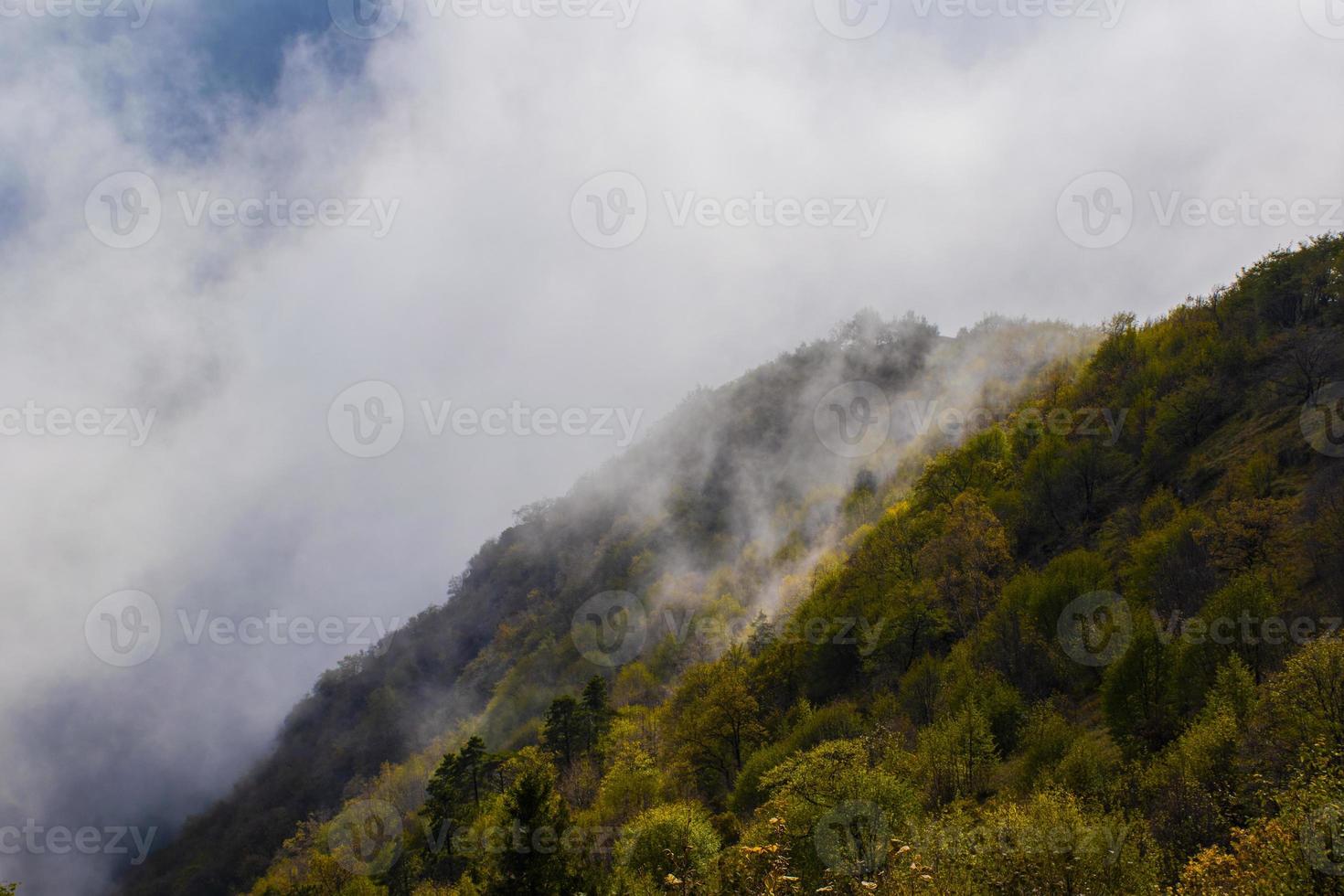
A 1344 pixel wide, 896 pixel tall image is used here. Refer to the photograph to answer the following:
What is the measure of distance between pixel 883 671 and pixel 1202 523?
27.7m

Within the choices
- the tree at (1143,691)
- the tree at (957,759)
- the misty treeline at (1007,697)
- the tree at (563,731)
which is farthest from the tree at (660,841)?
the tree at (563,731)

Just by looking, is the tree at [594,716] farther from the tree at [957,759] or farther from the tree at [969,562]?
the tree at [957,759]

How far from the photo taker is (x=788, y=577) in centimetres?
12925

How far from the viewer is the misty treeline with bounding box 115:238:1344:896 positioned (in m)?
23.8

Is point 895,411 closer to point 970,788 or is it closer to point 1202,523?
point 1202,523


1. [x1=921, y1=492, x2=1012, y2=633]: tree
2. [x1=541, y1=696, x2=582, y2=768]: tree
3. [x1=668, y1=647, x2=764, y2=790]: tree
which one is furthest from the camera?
[x1=541, y1=696, x2=582, y2=768]: tree

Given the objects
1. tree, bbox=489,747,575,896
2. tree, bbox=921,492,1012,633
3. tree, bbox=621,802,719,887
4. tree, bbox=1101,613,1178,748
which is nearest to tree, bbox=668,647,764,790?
tree, bbox=621,802,719,887

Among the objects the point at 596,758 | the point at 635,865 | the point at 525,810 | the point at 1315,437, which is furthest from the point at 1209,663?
the point at 596,758

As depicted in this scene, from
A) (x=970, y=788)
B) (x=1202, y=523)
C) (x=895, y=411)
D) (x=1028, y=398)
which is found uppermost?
(x=895, y=411)

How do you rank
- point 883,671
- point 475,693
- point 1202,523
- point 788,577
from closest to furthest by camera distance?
1. point 1202,523
2. point 883,671
3. point 788,577
4. point 475,693

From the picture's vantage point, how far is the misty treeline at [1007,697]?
23750 mm

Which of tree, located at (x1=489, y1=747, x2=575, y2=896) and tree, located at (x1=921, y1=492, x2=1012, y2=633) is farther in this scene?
tree, located at (x1=921, y1=492, x2=1012, y2=633)

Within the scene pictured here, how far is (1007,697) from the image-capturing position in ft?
151

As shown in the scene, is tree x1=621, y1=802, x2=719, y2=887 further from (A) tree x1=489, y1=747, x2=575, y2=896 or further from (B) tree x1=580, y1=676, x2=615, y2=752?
(B) tree x1=580, y1=676, x2=615, y2=752
